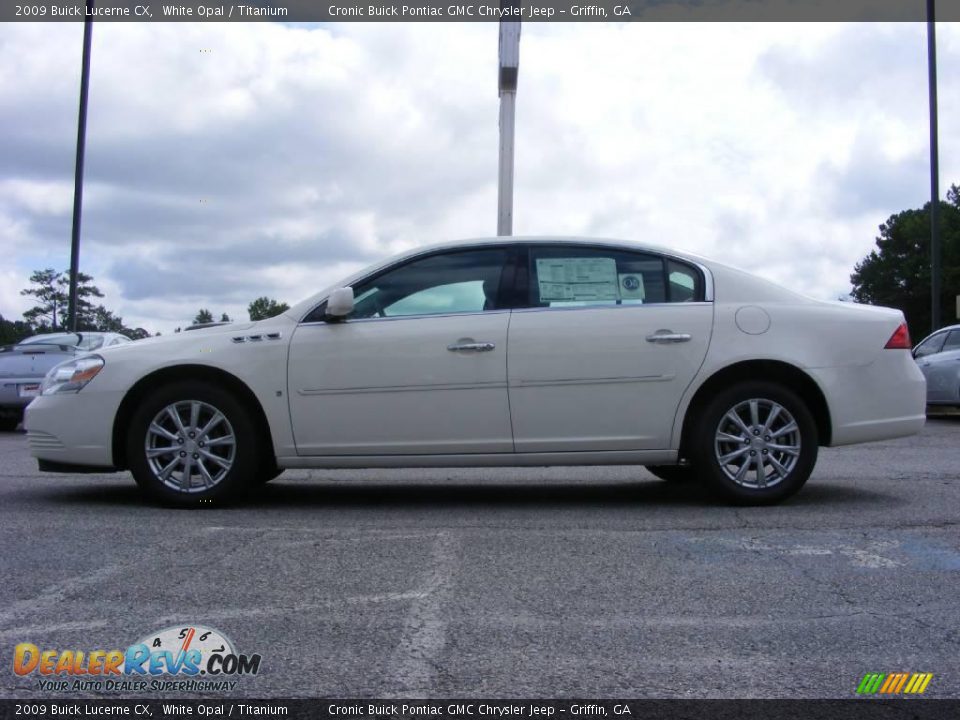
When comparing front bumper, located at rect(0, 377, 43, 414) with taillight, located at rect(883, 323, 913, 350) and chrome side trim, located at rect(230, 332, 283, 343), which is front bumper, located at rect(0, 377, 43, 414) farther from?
taillight, located at rect(883, 323, 913, 350)

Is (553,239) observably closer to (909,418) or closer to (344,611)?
(909,418)

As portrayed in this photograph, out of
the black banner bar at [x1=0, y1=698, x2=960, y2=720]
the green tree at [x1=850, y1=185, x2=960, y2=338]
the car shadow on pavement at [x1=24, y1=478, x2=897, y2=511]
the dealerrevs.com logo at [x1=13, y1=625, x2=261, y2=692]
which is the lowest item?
the black banner bar at [x1=0, y1=698, x2=960, y2=720]

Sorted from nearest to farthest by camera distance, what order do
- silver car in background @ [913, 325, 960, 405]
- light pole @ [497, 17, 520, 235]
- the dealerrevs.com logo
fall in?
the dealerrevs.com logo < silver car in background @ [913, 325, 960, 405] < light pole @ [497, 17, 520, 235]

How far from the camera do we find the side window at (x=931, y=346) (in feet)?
48.2

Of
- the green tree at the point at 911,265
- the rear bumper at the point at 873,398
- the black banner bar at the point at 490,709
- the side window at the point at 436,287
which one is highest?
the green tree at the point at 911,265

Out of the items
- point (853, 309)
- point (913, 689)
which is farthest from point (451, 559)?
point (853, 309)

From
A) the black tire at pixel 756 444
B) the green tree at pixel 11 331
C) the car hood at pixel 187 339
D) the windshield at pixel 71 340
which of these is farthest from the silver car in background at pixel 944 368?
the green tree at pixel 11 331

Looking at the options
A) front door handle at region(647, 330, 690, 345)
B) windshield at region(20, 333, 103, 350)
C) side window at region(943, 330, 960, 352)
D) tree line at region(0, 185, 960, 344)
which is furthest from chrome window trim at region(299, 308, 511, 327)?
tree line at region(0, 185, 960, 344)

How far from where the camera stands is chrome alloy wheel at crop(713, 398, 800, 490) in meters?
5.68

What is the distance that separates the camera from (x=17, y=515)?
553 cm

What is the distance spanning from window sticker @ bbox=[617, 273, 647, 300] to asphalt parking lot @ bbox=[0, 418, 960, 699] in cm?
123

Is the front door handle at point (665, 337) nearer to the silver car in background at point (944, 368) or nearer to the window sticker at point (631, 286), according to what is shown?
the window sticker at point (631, 286)

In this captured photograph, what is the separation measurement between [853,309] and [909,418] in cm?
71

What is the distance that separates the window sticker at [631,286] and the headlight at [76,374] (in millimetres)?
3080
